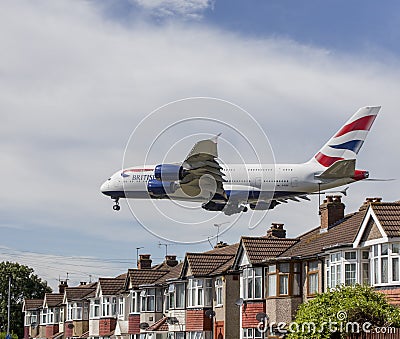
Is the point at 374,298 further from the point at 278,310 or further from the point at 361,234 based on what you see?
the point at 278,310

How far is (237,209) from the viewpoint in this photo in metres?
71.1

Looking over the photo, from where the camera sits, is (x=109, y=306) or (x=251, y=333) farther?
(x=109, y=306)

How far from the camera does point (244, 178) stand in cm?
7231

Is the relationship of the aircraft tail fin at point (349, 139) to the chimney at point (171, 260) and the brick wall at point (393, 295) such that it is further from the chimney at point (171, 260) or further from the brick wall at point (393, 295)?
the brick wall at point (393, 295)

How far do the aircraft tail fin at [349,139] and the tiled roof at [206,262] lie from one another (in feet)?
59.6

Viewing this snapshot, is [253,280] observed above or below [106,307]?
above

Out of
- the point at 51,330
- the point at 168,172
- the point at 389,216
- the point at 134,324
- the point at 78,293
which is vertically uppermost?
the point at 168,172

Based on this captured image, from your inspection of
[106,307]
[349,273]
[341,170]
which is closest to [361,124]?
[341,170]

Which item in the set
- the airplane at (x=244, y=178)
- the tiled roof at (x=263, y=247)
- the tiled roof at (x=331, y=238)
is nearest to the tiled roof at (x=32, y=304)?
the airplane at (x=244, y=178)

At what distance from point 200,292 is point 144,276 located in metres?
14.2

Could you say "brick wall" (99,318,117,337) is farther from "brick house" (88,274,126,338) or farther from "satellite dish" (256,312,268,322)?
"satellite dish" (256,312,268,322)

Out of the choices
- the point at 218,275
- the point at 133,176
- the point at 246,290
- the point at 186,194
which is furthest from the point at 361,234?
the point at 133,176

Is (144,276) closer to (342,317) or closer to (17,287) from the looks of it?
(342,317)

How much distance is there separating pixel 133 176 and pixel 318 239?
96.5 ft
